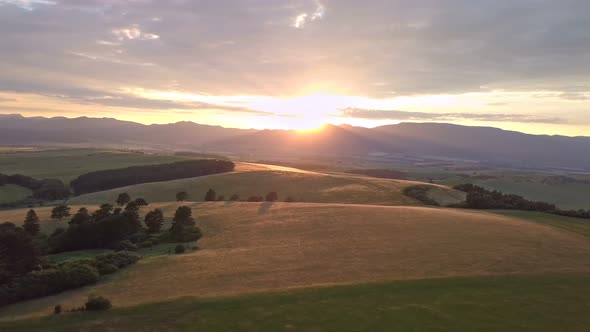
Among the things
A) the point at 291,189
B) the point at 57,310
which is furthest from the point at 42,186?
the point at 57,310

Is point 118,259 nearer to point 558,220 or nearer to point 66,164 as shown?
point 558,220

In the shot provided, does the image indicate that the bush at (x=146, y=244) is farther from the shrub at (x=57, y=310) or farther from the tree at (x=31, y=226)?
the shrub at (x=57, y=310)

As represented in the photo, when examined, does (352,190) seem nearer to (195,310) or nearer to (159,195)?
(159,195)

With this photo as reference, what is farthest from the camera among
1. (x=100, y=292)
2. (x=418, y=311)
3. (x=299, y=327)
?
(x=100, y=292)

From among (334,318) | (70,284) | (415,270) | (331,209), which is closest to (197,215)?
(331,209)

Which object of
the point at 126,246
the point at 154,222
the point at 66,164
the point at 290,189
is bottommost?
the point at 66,164

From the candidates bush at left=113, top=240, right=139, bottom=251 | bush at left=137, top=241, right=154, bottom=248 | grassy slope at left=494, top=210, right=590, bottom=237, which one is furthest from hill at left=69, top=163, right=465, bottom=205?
bush at left=113, top=240, right=139, bottom=251
